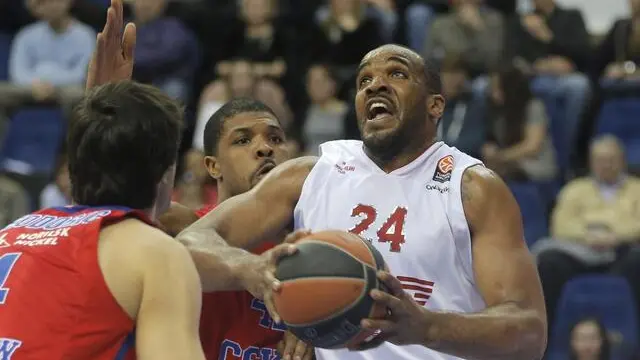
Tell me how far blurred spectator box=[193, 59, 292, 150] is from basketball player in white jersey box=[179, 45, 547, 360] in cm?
557

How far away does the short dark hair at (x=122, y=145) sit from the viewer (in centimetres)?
325

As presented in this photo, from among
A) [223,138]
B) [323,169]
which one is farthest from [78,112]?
[223,138]

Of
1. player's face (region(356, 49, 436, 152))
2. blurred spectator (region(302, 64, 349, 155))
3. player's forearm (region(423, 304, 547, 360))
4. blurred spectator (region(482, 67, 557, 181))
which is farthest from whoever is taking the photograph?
blurred spectator (region(302, 64, 349, 155))

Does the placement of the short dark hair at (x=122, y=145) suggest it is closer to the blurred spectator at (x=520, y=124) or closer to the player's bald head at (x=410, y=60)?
the player's bald head at (x=410, y=60)

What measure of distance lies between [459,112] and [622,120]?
1.54 meters

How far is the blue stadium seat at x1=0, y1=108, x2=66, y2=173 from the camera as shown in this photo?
1107 centimetres

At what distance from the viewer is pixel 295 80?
11109 millimetres

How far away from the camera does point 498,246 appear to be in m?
4.38

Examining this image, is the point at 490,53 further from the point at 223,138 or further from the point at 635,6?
the point at 223,138

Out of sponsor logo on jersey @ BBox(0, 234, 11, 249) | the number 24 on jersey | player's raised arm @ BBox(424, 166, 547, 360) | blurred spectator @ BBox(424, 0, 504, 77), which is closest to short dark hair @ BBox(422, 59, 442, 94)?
player's raised arm @ BBox(424, 166, 547, 360)

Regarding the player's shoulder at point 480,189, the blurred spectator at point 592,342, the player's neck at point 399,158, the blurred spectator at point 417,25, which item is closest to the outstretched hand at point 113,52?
the player's neck at point 399,158

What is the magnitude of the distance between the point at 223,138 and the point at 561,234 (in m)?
4.93

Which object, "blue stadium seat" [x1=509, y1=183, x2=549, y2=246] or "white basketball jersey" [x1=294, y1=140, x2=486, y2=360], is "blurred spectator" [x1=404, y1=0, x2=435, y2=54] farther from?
"white basketball jersey" [x1=294, y1=140, x2=486, y2=360]

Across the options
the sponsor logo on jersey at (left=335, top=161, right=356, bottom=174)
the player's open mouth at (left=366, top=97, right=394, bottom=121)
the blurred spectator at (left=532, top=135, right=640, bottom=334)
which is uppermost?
the player's open mouth at (left=366, top=97, right=394, bottom=121)
